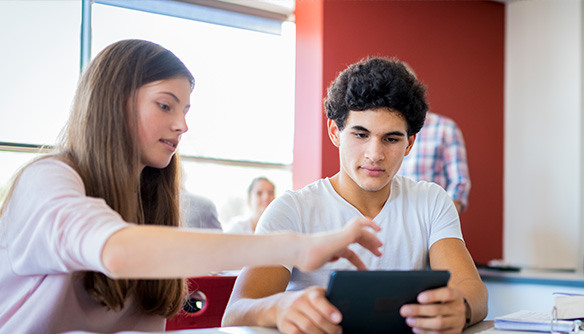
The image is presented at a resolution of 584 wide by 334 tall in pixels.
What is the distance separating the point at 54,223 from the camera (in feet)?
3.84

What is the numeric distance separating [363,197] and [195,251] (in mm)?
904

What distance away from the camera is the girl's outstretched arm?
1101 millimetres

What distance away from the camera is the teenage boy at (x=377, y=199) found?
5.84 feet

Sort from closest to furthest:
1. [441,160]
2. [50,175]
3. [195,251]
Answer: [195,251] < [50,175] < [441,160]

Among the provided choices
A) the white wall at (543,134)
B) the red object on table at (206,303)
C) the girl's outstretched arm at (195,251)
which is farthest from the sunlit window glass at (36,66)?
the white wall at (543,134)

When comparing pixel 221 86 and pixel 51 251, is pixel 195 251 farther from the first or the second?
pixel 221 86

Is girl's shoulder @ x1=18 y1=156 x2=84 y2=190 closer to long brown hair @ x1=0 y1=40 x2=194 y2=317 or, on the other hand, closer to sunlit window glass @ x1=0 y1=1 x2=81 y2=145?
long brown hair @ x1=0 y1=40 x2=194 y2=317

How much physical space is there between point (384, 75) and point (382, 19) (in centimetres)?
282

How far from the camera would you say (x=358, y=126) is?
185 centimetres

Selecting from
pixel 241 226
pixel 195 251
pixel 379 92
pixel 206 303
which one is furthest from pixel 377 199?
pixel 241 226

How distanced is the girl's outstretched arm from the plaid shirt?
3120mm

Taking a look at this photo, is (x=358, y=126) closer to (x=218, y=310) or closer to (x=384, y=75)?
(x=384, y=75)

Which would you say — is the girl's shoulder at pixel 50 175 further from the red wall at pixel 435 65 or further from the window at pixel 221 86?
the red wall at pixel 435 65

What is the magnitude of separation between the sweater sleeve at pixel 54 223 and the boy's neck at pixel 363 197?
87 centimetres
